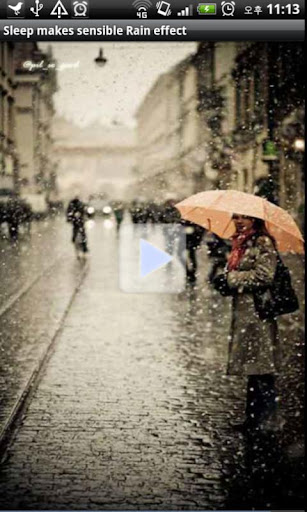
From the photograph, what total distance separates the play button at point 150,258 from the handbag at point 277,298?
1478cm

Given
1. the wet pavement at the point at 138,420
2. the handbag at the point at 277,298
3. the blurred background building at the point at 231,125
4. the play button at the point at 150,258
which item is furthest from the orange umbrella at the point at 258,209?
the play button at the point at 150,258

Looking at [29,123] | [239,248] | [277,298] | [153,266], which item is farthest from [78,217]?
[29,123]

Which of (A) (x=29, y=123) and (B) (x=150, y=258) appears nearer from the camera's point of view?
(B) (x=150, y=258)

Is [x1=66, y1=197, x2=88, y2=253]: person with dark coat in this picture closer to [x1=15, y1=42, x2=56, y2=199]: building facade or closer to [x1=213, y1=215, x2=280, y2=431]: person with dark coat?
[x1=213, y1=215, x2=280, y2=431]: person with dark coat

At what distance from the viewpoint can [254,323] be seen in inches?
251

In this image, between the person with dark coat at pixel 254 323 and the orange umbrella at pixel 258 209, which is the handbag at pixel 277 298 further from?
the orange umbrella at pixel 258 209

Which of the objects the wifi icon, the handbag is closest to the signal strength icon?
the wifi icon

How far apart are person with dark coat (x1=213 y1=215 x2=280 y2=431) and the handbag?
0.14 ft

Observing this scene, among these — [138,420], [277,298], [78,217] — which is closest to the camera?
[277,298]

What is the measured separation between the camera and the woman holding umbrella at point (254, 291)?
6.30 metres

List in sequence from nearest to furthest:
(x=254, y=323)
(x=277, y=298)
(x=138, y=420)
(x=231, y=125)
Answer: (x=277, y=298) → (x=254, y=323) → (x=138, y=420) → (x=231, y=125)

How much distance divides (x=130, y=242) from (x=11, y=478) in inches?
1133

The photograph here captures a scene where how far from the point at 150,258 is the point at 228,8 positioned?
2452 cm

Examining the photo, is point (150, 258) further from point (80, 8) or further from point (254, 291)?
point (80, 8)
